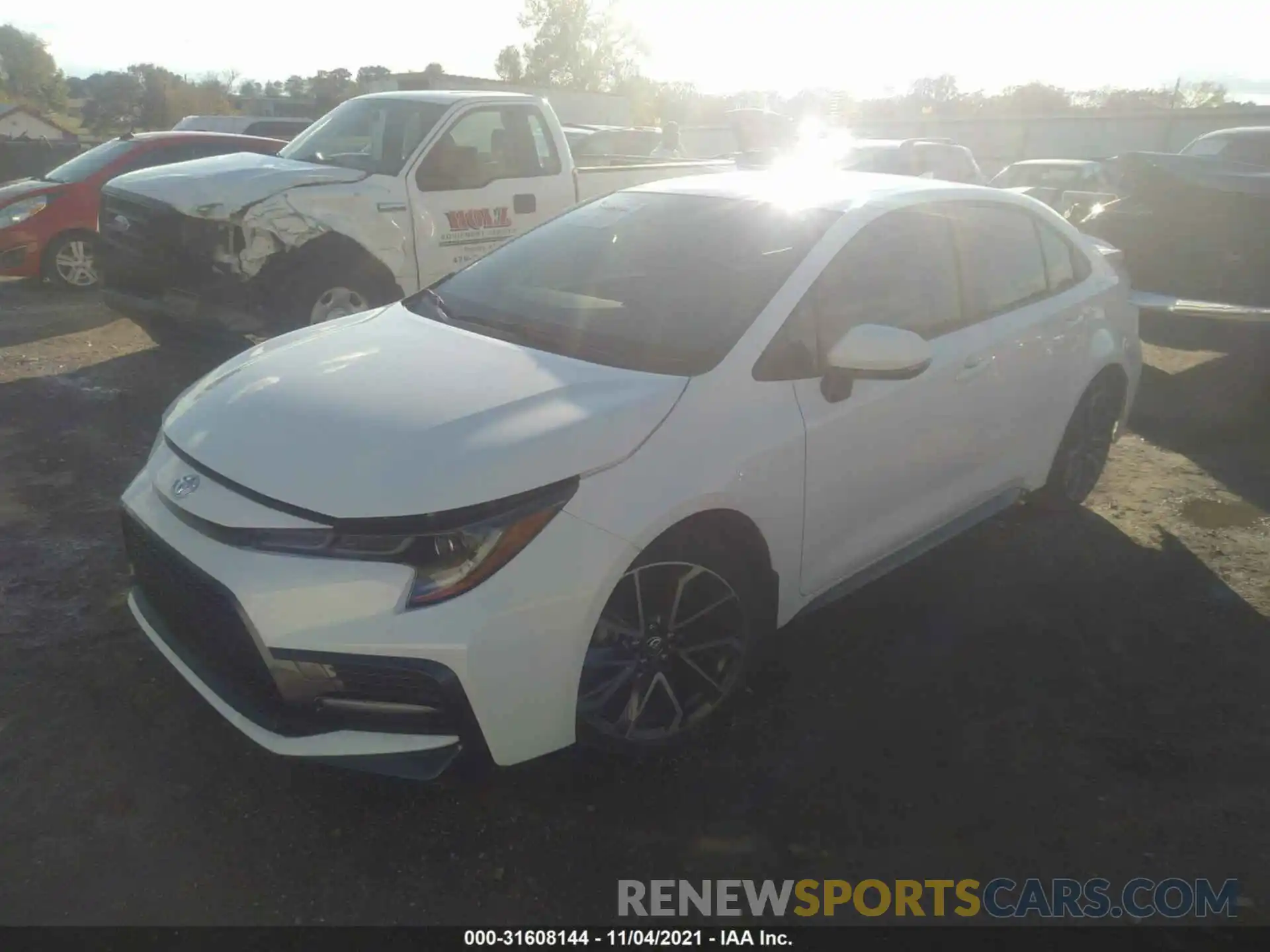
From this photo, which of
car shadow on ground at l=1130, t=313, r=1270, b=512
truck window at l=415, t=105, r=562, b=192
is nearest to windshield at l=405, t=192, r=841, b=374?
truck window at l=415, t=105, r=562, b=192

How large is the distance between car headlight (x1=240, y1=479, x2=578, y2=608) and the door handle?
2.07 metres

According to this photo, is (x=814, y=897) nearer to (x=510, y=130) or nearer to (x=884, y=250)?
(x=884, y=250)

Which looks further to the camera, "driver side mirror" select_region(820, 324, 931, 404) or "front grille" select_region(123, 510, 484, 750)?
"driver side mirror" select_region(820, 324, 931, 404)

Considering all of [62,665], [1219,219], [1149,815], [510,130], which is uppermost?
[510,130]

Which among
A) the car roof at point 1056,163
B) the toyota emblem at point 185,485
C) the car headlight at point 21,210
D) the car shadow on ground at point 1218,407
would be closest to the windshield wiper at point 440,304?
the toyota emblem at point 185,485

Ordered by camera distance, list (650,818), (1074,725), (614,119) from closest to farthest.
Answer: (650,818) → (1074,725) → (614,119)

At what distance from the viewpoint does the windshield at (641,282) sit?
3.17 meters

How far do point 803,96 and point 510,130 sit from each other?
27606mm

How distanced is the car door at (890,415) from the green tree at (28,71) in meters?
87.6

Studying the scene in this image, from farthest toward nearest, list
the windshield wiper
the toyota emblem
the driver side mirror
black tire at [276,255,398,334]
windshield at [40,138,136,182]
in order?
windshield at [40,138,136,182], black tire at [276,255,398,334], the windshield wiper, the driver side mirror, the toyota emblem

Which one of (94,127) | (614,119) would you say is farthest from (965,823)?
(94,127)

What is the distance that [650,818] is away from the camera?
2801 millimetres

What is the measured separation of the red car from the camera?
31.9ft

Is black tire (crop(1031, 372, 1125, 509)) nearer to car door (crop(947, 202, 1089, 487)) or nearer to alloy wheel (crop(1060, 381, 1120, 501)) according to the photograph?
alloy wheel (crop(1060, 381, 1120, 501))
